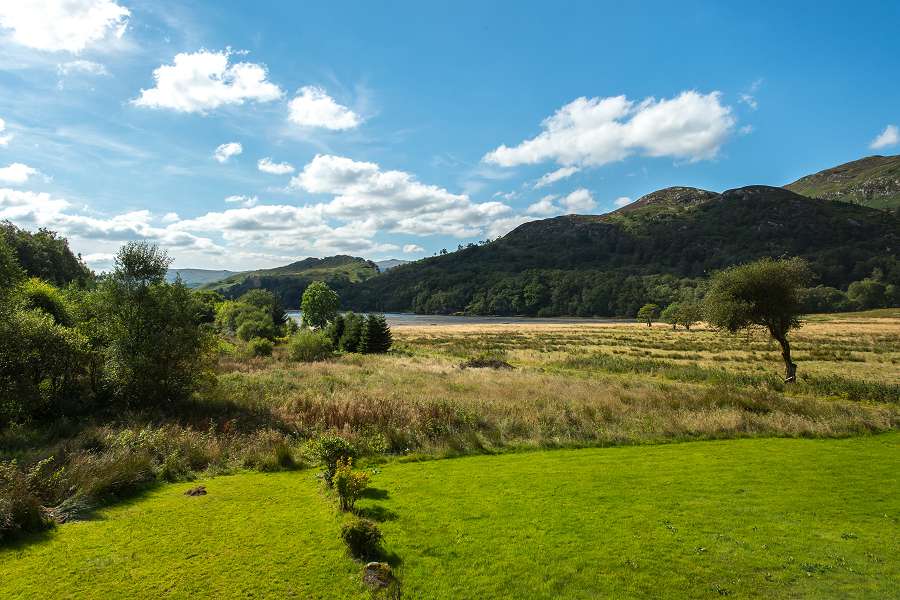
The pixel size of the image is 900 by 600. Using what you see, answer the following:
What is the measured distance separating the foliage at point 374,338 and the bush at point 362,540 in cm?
4923

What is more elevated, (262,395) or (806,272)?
(806,272)

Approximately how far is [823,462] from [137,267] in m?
26.0

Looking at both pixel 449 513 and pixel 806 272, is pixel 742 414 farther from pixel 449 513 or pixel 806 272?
pixel 806 272

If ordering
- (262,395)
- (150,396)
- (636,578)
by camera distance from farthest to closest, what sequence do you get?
(262,395) < (150,396) < (636,578)

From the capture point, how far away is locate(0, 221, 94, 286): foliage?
7262cm

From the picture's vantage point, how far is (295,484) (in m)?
11.0

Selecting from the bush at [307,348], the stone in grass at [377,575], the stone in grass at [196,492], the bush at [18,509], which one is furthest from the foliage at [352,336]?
the stone in grass at [377,575]

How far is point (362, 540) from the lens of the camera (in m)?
7.42

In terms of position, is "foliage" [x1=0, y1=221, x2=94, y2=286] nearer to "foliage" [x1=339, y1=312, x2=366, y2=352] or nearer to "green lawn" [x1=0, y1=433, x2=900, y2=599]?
"foliage" [x1=339, y1=312, x2=366, y2=352]

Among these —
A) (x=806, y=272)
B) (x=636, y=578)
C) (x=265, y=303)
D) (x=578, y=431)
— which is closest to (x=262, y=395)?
(x=578, y=431)

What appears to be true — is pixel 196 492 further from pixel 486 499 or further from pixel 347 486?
pixel 486 499

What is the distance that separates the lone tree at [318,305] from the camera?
87250 mm

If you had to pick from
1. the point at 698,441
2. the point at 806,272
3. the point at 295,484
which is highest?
the point at 806,272

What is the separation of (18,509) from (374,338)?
49.3 meters
